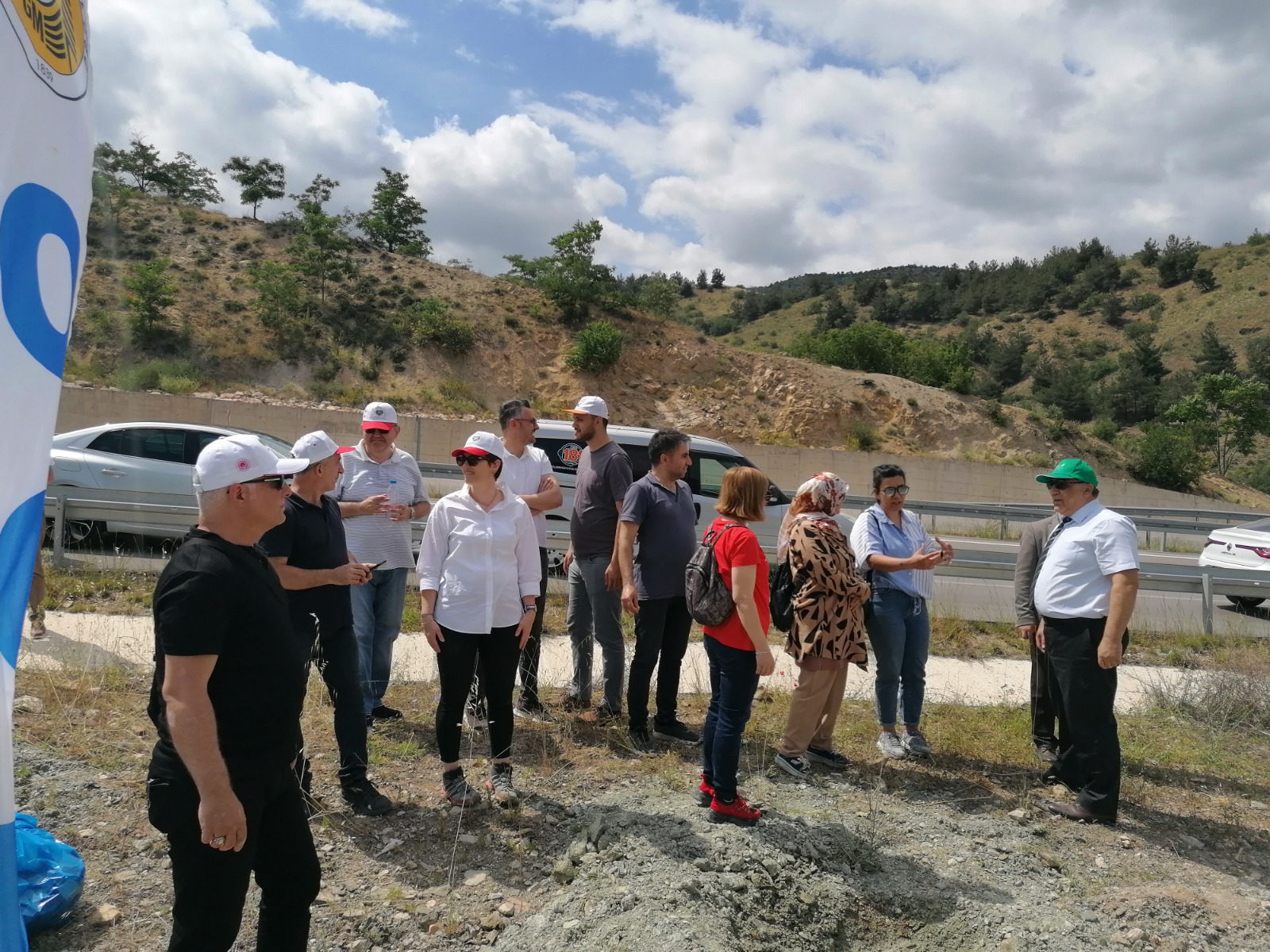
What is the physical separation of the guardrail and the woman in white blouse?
496cm

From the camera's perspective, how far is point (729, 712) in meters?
4.09

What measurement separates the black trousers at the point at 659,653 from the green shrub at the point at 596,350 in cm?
3356

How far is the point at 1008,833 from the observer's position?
14.3 feet

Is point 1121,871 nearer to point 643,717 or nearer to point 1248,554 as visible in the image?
point 643,717

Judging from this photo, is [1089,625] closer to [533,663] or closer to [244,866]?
[533,663]

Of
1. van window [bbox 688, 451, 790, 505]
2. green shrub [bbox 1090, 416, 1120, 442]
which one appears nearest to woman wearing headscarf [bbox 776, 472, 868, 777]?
van window [bbox 688, 451, 790, 505]

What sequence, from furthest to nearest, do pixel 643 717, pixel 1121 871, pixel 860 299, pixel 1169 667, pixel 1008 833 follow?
1. pixel 860 299
2. pixel 1169 667
3. pixel 643 717
4. pixel 1008 833
5. pixel 1121 871

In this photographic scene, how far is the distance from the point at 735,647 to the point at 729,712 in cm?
31

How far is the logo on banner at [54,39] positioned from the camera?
212 cm

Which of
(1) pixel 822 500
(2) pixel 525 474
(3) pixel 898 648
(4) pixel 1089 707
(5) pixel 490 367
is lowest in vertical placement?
(4) pixel 1089 707

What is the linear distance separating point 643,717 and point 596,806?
1007 millimetres

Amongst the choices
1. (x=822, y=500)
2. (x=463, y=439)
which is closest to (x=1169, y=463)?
(x=463, y=439)

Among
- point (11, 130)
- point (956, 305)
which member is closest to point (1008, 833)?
point (11, 130)

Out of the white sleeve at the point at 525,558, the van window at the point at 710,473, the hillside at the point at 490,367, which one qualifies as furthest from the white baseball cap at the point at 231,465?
the hillside at the point at 490,367
